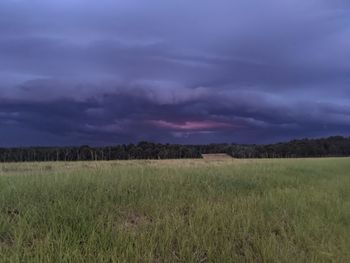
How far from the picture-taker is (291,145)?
246 feet

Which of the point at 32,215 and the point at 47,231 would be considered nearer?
the point at 47,231

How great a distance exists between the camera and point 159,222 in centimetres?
959

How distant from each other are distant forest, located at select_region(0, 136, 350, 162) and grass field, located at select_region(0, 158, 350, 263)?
18.4 m

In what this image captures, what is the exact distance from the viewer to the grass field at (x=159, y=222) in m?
8.05

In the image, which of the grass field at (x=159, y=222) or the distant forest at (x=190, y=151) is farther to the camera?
the distant forest at (x=190, y=151)

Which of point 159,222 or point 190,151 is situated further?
point 190,151

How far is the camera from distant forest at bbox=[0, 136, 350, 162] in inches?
1335

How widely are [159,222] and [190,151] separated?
50.8 metres

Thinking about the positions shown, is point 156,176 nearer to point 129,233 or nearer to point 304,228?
point 304,228

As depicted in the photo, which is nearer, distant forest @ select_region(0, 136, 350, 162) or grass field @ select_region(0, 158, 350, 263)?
grass field @ select_region(0, 158, 350, 263)

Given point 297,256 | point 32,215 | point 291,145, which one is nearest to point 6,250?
point 32,215

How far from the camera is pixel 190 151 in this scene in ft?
198

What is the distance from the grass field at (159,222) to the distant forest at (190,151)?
18.4m

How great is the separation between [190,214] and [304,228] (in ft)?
8.47
